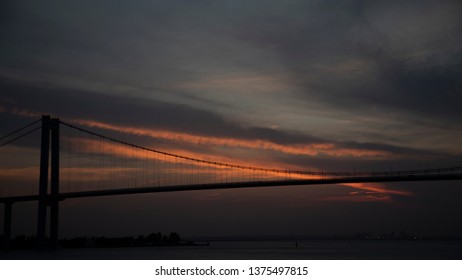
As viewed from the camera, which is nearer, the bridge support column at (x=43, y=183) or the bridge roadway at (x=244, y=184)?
the bridge roadway at (x=244, y=184)

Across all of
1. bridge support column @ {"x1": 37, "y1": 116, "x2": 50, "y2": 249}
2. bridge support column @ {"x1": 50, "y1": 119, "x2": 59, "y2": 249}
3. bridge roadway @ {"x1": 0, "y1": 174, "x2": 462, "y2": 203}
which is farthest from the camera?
bridge support column @ {"x1": 50, "y1": 119, "x2": 59, "y2": 249}

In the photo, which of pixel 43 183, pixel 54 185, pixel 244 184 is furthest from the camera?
pixel 54 185

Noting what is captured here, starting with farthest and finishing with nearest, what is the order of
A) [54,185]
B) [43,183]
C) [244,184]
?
[54,185]
[43,183]
[244,184]

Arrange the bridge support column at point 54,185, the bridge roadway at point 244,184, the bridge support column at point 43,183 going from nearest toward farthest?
the bridge roadway at point 244,184
the bridge support column at point 43,183
the bridge support column at point 54,185

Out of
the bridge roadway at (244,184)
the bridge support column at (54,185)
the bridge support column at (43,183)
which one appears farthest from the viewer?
the bridge support column at (54,185)

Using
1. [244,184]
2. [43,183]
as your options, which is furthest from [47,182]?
[244,184]

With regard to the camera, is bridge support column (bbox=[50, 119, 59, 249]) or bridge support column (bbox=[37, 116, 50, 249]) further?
bridge support column (bbox=[50, 119, 59, 249])

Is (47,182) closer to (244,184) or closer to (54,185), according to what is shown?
(54,185)

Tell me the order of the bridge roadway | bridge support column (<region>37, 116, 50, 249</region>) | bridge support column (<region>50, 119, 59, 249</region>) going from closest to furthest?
1. the bridge roadway
2. bridge support column (<region>37, 116, 50, 249</region>)
3. bridge support column (<region>50, 119, 59, 249</region>)
